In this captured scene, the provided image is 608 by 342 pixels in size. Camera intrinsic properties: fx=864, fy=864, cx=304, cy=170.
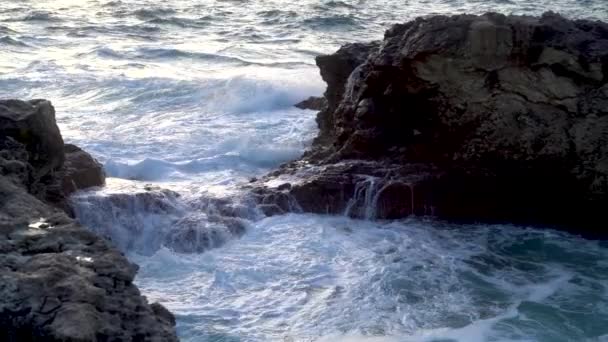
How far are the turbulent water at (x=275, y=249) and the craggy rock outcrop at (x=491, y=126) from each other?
0.73ft

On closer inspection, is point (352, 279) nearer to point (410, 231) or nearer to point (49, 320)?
point (410, 231)

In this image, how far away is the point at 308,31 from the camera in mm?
16703

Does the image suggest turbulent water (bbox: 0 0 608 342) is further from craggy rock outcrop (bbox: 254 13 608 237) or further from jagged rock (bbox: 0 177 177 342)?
jagged rock (bbox: 0 177 177 342)

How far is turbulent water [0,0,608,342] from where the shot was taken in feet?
16.2

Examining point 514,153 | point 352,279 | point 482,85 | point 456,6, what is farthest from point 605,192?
point 456,6

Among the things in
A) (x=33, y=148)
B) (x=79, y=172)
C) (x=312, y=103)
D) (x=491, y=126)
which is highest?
(x=33, y=148)

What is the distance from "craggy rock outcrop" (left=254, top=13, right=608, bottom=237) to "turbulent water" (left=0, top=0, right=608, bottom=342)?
0.22m

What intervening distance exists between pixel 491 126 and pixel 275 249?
193 cm

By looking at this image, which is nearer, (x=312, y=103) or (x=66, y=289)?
(x=66, y=289)

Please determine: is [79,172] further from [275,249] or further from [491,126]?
[491,126]

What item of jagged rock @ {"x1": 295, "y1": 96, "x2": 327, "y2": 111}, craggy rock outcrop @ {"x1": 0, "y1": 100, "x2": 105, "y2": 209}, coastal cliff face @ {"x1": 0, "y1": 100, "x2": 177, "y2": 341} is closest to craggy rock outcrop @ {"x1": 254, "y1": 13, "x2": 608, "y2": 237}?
craggy rock outcrop @ {"x1": 0, "y1": 100, "x2": 105, "y2": 209}

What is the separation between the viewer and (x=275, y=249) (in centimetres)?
607

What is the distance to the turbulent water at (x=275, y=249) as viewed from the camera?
16.2 feet

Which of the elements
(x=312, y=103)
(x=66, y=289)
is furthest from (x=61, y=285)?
(x=312, y=103)
